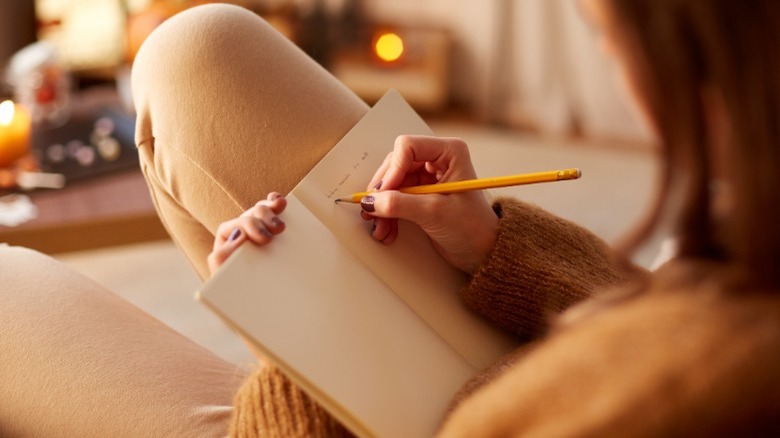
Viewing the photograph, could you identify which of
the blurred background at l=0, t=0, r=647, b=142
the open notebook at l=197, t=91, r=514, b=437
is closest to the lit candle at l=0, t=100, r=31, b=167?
the open notebook at l=197, t=91, r=514, b=437

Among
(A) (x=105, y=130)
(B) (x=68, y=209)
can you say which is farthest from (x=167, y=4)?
(B) (x=68, y=209)

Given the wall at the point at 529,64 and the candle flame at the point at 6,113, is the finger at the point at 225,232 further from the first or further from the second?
the wall at the point at 529,64

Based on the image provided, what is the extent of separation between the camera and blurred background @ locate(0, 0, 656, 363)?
1367mm

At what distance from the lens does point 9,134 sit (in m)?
1.41

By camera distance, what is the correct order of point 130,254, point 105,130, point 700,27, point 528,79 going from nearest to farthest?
point 700,27, point 105,130, point 130,254, point 528,79

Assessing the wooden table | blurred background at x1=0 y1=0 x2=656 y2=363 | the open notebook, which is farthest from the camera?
blurred background at x1=0 y1=0 x2=656 y2=363

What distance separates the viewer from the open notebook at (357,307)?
2.06 feet

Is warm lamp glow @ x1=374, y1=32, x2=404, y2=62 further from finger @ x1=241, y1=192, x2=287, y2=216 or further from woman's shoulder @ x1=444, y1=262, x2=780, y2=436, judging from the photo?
woman's shoulder @ x1=444, y1=262, x2=780, y2=436

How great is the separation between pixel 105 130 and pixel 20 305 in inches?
34.2

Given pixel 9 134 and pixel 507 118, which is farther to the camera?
pixel 507 118

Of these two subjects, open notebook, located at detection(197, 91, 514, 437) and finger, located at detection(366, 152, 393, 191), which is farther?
finger, located at detection(366, 152, 393, 191)

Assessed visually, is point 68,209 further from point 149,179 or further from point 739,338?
point 739,338

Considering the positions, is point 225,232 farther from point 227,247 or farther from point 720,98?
point 720,98

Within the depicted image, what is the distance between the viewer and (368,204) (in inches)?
29.0
